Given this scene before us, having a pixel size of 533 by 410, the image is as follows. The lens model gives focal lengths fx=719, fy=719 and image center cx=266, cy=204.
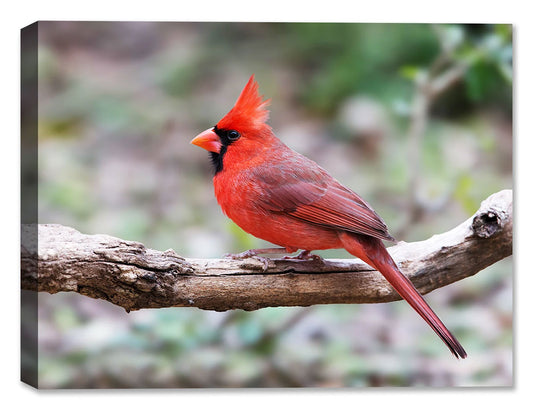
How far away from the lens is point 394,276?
3.62 metres

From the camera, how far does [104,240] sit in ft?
11.7

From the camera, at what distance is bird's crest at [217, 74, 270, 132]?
3.93 m

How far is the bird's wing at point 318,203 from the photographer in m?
3.70

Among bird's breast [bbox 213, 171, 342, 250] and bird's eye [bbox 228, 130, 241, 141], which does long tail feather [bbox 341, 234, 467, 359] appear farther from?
bird's eye [bbox 228, 130, 241, 141]

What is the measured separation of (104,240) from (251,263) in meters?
0.77

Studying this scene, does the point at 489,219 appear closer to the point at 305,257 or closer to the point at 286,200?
the point at 305,257

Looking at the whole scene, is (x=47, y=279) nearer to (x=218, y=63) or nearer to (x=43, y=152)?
(x=43, y=152)

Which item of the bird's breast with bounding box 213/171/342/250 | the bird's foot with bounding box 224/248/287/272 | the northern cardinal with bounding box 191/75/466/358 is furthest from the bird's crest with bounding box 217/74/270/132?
the bird's foot with bounding box 224/248/287/272

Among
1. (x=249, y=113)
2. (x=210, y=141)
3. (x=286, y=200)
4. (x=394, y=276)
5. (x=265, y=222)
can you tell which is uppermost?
(x=249, y=113)

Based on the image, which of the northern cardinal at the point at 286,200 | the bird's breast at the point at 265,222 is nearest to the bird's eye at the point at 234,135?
the northern cardinal at the point at 286,200

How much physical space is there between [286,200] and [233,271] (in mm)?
465

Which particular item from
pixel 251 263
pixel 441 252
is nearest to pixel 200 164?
pixel 251 263

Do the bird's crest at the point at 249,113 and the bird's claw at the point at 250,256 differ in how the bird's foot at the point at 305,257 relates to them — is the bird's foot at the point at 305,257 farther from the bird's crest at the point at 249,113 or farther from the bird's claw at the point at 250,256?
the bird's crest at the point at 249,113

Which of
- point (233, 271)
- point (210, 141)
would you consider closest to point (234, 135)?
point (210, 141)
